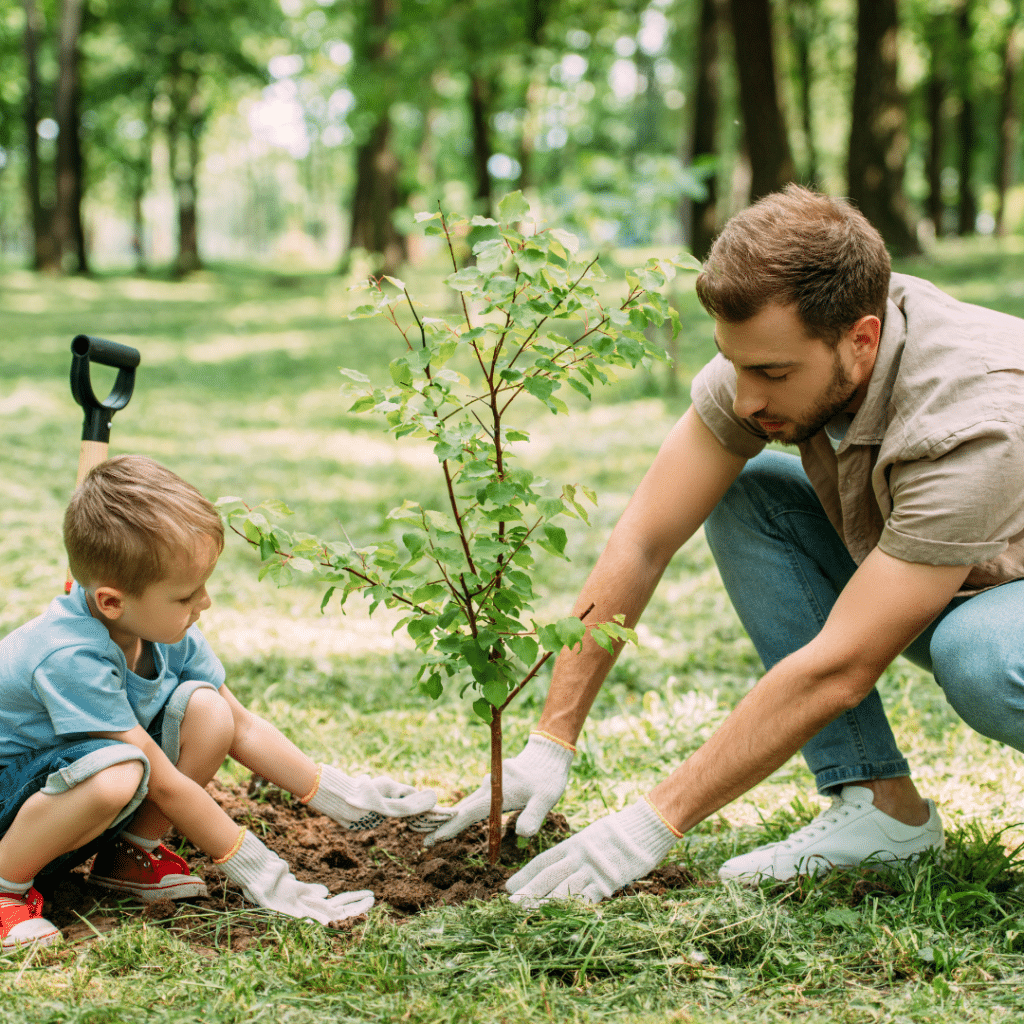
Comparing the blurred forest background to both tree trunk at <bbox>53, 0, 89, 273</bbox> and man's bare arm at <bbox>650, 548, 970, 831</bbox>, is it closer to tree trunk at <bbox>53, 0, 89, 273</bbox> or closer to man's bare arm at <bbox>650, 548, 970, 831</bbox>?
tree trunk at <bbox>53, 0, 89, 273</bbox>

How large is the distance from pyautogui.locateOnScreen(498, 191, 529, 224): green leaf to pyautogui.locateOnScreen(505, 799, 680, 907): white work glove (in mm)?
1248

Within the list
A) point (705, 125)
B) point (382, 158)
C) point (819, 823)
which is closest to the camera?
point (819, 823)

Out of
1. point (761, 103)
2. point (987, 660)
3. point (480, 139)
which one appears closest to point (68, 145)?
point (480, 139)

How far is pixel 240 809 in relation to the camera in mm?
2805

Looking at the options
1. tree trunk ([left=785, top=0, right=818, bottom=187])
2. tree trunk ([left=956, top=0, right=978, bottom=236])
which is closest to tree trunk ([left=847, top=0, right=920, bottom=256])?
tree trunk ([left=785, top=0, right=818, bottom=187])

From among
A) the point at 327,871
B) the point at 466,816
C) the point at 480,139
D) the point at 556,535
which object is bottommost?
the point at 327,871

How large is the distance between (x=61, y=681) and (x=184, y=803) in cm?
36

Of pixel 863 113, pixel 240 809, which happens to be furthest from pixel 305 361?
pixel 240 809

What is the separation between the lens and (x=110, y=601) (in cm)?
217

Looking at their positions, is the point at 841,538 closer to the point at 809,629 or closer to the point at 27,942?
the point at 809,629

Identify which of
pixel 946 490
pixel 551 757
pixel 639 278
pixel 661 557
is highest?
pixel 639 278

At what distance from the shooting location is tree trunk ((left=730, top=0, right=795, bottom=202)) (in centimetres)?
1099

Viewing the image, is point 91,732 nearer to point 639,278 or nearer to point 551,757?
point 551,757

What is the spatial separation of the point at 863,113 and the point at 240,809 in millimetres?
13068
